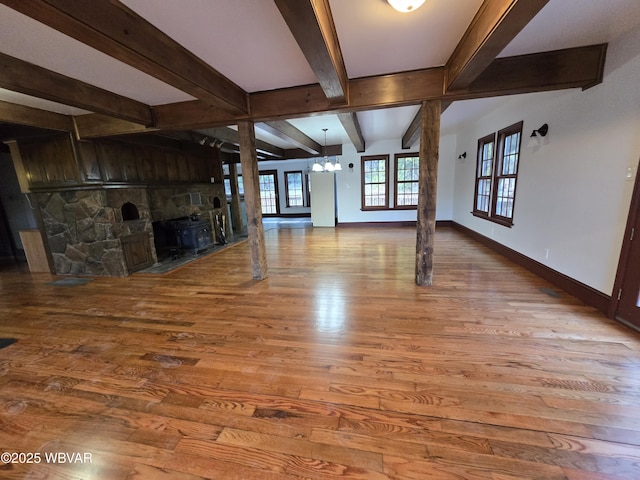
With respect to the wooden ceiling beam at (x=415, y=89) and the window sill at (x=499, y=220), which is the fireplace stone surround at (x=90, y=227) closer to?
the wooden ceiling beam at (x=415, y=89)

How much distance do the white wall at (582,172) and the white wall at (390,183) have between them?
132 inches

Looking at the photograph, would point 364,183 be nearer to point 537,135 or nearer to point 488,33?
point 537,135

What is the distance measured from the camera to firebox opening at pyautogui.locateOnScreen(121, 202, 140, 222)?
4785 millimetres

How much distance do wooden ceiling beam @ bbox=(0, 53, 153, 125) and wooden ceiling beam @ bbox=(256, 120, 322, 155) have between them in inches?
72.4

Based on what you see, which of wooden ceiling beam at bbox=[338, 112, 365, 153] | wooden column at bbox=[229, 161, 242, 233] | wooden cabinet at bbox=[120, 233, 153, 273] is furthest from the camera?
wooden column at bbox=[229, 161, 242, 233]

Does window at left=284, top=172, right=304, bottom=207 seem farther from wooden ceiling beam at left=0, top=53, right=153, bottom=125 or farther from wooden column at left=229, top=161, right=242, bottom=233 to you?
wooden ceiling beam at left=0, top=53, right=153, bottom=125

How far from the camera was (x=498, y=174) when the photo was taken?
16.4 feet

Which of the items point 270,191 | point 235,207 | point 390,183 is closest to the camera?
point 390,183

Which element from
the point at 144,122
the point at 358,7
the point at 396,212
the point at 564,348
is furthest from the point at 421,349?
the point at 396,212

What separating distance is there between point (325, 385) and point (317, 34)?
7.99 ft

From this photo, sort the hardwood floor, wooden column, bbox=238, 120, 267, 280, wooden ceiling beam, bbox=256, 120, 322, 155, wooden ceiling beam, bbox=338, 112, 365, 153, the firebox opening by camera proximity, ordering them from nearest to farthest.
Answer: the hardwood floor
wooden column, bbox=238, 120, 267, 280
wooden ceiling beam, bbox=338, 112, 365, 153
wooden ceiling beam, bbox=256, 120, 322, 155
the firebox opening

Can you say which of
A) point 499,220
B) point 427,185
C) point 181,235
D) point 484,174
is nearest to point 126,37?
point 427,185

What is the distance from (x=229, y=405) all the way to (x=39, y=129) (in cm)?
498

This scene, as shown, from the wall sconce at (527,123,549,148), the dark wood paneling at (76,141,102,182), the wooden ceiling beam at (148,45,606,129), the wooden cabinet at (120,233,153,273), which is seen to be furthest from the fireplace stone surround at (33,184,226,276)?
the wall sconce at (527,123,549,148)
